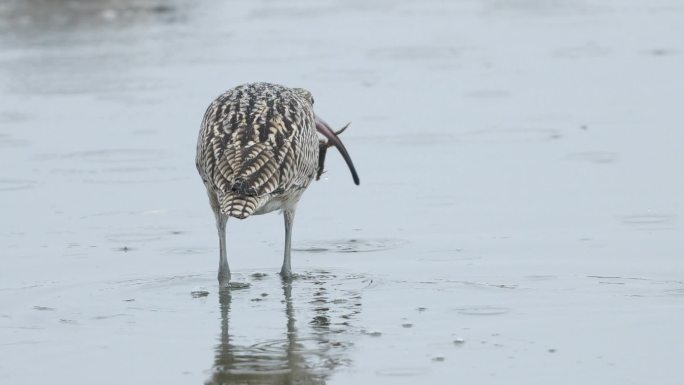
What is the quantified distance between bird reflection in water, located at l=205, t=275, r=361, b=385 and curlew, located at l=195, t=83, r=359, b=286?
0.60 m

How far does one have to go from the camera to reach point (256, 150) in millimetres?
9555

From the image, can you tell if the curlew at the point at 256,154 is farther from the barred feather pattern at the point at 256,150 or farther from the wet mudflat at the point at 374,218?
the wet mudflat at the point at 374,218

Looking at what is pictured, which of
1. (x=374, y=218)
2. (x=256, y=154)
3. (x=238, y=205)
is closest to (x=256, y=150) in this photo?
(x=256, y=154)

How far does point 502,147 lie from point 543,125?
1.07 m

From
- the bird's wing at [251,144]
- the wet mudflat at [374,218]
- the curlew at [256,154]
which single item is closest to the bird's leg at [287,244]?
the curlew at [256,154]

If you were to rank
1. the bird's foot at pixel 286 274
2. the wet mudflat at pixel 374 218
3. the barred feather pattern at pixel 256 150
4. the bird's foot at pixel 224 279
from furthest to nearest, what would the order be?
the bird's foot at pixel 286 274
the bird's foot at pixel 224 279
the barred feather pattern at pixel 256 150
the wet mudflat at pixel 374 218

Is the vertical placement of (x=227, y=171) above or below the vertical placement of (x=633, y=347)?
above

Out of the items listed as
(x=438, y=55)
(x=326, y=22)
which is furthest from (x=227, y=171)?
(x=326, y=22)

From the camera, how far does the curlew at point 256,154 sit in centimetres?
930

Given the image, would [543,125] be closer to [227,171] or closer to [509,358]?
[227,171]

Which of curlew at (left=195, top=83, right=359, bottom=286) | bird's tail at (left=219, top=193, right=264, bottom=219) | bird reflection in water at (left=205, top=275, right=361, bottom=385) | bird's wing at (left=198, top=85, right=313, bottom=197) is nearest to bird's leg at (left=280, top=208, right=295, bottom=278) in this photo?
curlew at (left=195, top=83, right=359, bottom=286)

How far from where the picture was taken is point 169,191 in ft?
41.1

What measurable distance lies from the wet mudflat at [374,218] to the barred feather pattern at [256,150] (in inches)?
22.4

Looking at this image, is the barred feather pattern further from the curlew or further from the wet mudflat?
the wet mudflat
